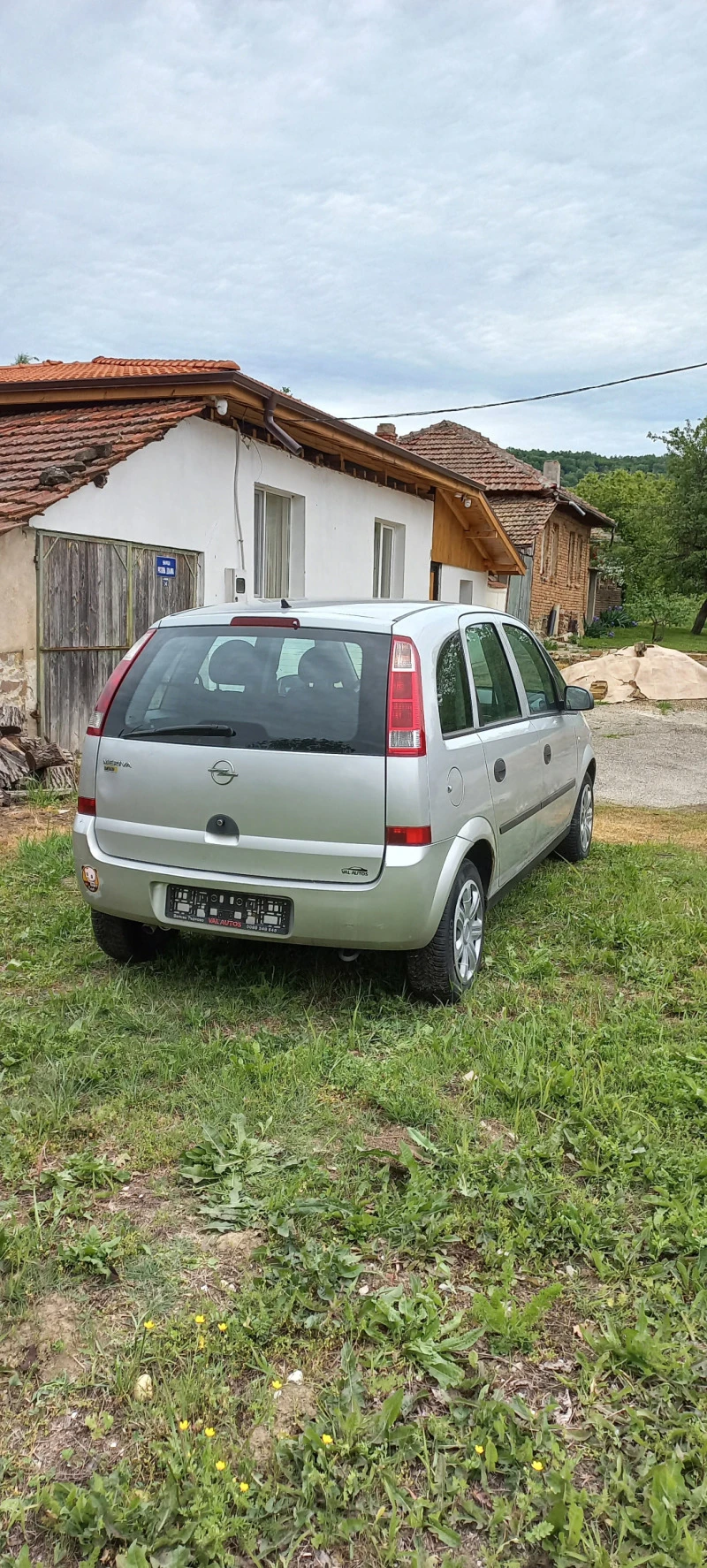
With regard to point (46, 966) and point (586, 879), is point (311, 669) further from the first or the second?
point (586, 879)

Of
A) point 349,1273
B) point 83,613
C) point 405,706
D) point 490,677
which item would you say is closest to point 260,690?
point 405,706

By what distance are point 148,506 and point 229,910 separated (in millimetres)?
6970

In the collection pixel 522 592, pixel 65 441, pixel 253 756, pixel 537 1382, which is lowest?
pixel 537 1382

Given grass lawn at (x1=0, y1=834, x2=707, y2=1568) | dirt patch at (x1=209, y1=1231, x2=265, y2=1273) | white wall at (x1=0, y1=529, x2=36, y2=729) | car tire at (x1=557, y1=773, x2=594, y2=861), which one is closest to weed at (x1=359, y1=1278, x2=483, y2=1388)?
grass lawn at (x1=0, y1=834, x2=707, y2=1568)

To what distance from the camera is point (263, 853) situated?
371cm

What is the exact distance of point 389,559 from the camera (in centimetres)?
1650

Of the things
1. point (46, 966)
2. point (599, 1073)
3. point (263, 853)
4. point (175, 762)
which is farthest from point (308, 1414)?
point (46, 966)

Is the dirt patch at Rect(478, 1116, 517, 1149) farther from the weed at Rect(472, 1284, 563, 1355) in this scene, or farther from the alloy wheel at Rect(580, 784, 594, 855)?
the alloy wheel at Rect(580, 784, 594, 855)

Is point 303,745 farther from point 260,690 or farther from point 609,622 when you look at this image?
point 609,622

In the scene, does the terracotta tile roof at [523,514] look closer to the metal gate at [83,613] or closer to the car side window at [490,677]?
the metal gate at [83,613]

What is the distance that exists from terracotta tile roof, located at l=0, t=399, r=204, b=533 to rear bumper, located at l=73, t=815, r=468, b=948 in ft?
16.5

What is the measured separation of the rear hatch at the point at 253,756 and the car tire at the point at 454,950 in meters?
0.46

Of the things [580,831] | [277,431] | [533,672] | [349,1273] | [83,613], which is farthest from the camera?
[277,431]

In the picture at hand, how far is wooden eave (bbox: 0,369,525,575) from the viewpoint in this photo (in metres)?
10.2
